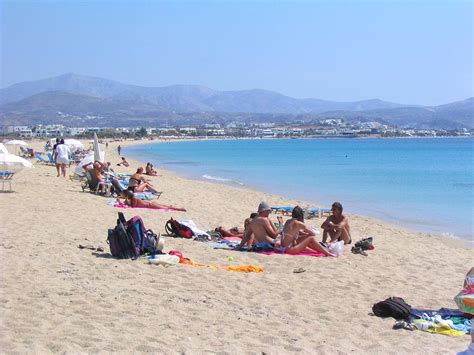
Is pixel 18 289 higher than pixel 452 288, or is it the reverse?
pixel 18 289

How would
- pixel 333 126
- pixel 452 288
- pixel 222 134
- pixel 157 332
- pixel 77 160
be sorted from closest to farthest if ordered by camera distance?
pixel 157 332 < pixel 452 288 < pixel 77 160 < pixel 222 134 < pixel 333 126

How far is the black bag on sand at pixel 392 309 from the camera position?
5387 millimetres

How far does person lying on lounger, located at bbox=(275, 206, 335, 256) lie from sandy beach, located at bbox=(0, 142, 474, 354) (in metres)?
0.25

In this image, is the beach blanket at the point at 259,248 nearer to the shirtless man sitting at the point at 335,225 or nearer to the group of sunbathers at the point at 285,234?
the group of sunbathers at the point at 285,234

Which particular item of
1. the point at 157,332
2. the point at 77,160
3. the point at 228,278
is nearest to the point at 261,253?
the point at 228,278

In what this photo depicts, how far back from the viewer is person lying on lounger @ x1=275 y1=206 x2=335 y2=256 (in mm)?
8148

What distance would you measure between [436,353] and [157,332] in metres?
2.16

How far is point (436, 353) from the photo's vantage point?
447 cm

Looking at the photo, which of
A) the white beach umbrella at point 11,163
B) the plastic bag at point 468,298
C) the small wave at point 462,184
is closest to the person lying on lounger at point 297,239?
the plastic bag at point 468,298

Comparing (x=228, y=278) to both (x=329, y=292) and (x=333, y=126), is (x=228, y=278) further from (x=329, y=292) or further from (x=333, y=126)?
(x=333, y=126)

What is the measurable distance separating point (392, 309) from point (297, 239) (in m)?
2.96

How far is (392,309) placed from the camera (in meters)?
5.40

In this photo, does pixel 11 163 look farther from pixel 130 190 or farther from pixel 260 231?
pixel 260 231

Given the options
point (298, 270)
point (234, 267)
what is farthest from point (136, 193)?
point (298, 270)
